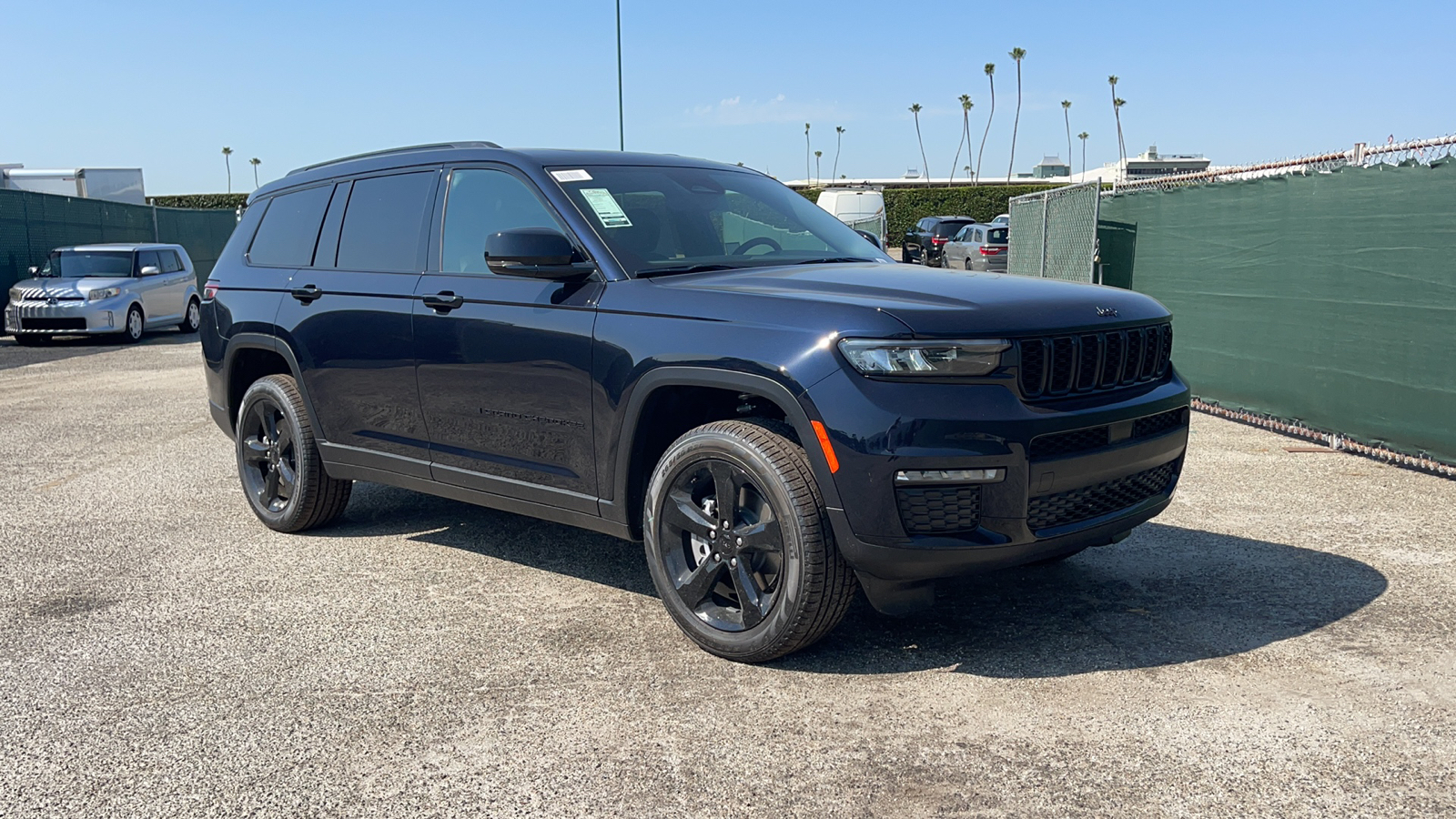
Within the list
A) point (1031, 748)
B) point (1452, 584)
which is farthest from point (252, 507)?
point (1452, 584)

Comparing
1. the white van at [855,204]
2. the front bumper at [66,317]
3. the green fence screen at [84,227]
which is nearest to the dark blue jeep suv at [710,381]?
the green fence screen at [84,227]

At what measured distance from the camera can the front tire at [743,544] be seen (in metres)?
3.90

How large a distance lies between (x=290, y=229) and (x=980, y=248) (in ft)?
75.9

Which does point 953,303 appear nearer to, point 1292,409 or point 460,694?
point 460,694

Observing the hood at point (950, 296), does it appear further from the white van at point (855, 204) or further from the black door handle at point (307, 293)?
the white van at point (855, 204)

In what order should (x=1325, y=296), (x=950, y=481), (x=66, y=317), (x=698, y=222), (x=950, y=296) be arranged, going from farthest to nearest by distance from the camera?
(x=66, y=317), (x=1325, y=296), (x=698, y=222), (x=950, y=296), (x=950, y=481)

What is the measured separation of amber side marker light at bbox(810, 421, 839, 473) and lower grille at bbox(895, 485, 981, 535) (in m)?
0.21

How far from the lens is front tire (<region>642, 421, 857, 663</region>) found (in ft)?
12.8

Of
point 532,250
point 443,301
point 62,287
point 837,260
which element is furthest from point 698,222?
point 62,287

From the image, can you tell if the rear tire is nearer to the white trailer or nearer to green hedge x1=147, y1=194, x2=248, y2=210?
the white trailer

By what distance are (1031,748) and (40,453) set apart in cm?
810

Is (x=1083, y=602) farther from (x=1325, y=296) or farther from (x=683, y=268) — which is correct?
(x=1325, y=296)

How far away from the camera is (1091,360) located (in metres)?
4.11

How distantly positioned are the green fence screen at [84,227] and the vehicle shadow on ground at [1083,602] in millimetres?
13718
